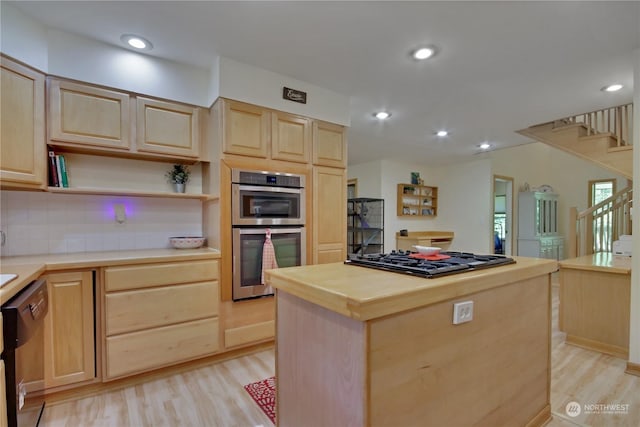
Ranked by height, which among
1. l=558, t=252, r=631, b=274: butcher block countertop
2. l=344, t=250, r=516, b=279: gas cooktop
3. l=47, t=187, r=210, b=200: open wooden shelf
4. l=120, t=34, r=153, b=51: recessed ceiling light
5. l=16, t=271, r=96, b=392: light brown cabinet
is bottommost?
l=16, t=271, r=96, b=392: light brown cabinet

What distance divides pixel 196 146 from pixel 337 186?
1.33 meters

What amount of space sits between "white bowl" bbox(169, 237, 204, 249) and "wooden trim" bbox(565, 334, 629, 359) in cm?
344

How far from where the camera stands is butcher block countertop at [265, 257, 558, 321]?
94 cm

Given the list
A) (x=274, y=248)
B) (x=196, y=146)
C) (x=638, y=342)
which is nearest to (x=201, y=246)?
(x=274, y=248)

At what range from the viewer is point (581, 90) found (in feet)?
9.61

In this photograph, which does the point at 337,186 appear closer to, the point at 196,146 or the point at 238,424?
the point at 196,146

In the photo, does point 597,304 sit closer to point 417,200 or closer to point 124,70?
point 417,200

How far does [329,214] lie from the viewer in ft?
9.75

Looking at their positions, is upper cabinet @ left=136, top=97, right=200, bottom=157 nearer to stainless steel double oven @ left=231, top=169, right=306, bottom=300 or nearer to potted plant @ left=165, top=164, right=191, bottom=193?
potted plant @ left=165, top=164, right=191, bottom=193

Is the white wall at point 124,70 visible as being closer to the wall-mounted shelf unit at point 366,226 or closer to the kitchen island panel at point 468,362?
the kitchen island panel at point 468,362

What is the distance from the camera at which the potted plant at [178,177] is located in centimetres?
263

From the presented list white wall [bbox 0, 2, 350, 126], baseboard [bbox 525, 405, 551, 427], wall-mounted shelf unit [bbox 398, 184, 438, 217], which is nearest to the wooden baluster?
wall-mounted shelf unit [bbox 398, 184, 438, 217]

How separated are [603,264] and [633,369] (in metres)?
0.86

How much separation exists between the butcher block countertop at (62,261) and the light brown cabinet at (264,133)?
2.86ft
